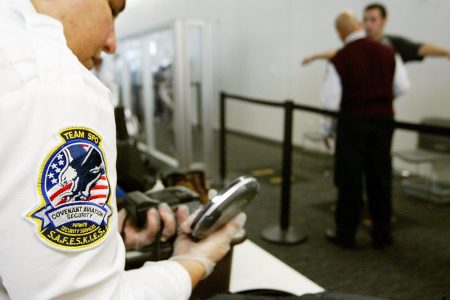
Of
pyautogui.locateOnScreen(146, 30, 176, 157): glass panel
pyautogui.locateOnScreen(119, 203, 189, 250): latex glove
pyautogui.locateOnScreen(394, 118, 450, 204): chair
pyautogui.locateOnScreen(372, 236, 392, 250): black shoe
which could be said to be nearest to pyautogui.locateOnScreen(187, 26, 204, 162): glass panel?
pyautogui.locateOnScreen(146, 30, 176, 157): glass panel

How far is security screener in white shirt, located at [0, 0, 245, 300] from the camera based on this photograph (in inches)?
16.1

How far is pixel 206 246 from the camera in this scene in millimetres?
780

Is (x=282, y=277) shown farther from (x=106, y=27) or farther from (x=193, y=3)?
(x=193, y=3)

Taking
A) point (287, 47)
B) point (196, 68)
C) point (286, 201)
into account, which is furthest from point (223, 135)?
point (287, 47)

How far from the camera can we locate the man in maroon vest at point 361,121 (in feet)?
7.86

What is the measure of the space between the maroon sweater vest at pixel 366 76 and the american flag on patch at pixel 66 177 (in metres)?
2.17

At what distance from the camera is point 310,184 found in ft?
13.1

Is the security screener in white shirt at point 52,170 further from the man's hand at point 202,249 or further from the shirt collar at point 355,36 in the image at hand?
the shirt collar at point 355,36

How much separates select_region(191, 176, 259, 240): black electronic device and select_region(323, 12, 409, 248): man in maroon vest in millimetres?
1698

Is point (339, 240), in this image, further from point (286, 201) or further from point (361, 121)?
point (361, 121)

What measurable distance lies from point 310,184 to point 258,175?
0.61 m

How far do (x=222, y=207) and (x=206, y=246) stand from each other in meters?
0.10

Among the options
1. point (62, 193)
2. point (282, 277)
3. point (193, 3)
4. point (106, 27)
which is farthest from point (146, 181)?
point (193, 3)

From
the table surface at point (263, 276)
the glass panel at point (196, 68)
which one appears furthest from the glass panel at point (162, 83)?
the table surface at point (263, 276)
